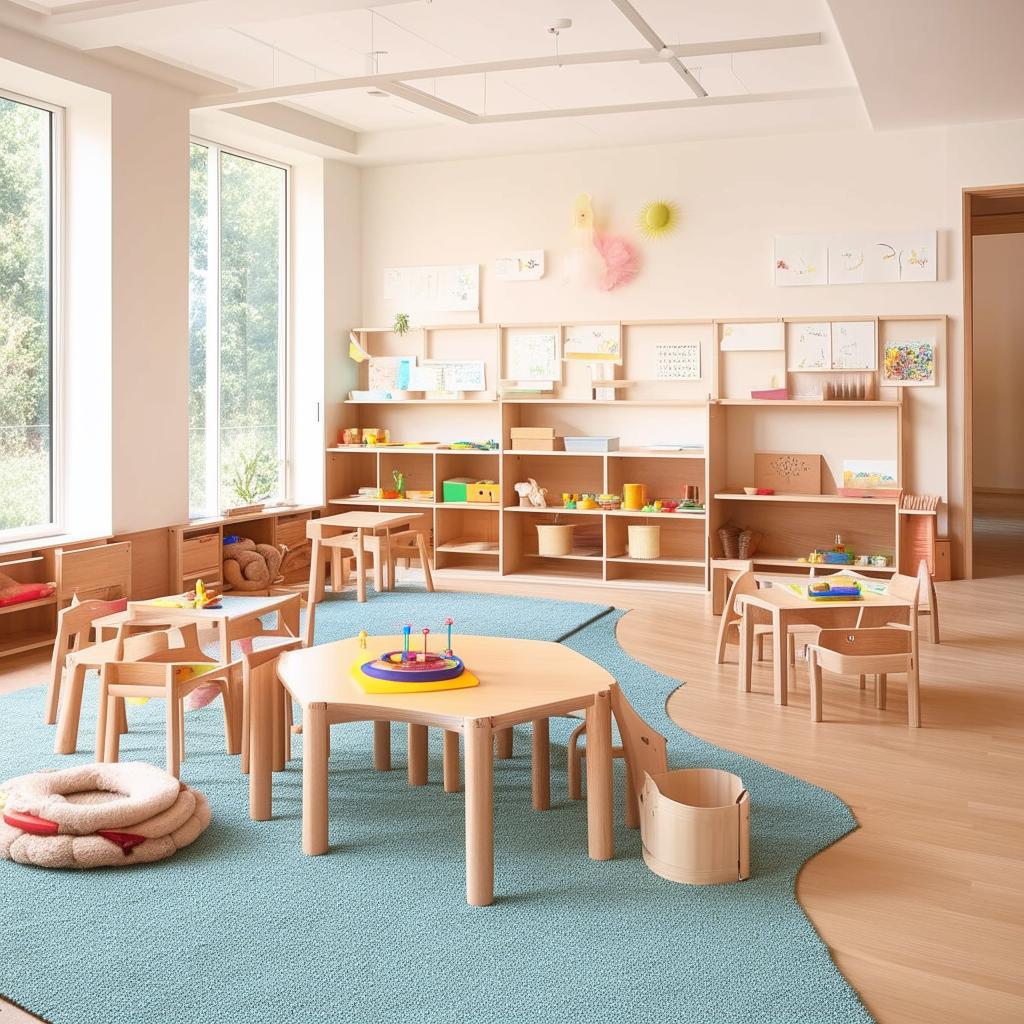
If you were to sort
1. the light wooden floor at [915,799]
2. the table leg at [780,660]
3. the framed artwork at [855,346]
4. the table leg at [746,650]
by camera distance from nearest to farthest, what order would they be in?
Result: 1. the light wooden floor at [915,799]
2. the table leg at [780,660]
3. the table leg at [746,650]
4. the framed artwork at [855,346]

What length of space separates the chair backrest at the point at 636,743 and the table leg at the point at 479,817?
53 cm

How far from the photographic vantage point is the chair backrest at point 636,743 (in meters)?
3.67

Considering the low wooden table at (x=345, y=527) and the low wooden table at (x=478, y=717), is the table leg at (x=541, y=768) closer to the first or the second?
the low wooden table at (x=478, y=717)

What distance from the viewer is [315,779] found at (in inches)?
137

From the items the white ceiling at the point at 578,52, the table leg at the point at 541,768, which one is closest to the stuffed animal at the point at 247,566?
the white ceiling at the point at 578,52

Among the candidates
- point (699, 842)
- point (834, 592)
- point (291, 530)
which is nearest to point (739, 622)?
point (834, 592)

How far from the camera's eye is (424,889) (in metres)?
3.30

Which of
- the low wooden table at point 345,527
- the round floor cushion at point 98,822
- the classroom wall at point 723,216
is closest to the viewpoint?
the round floor cushion at point 98,822

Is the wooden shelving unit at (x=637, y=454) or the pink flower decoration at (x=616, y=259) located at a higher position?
the pink flower decoration at (x=616, y=259)

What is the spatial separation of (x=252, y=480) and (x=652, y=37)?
182 inches

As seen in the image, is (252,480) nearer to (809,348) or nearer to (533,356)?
(533,356)

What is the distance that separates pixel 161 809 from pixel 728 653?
360 centimetres

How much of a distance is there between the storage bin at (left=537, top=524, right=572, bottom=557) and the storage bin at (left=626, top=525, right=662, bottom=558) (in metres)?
0.50

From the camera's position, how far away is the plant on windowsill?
8597mm
